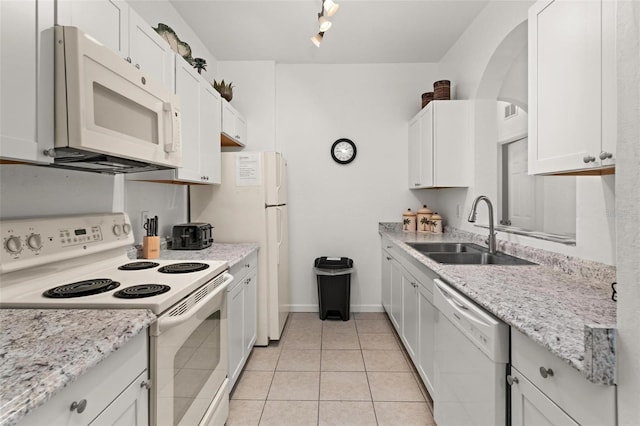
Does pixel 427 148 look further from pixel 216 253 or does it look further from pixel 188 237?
pixel 188 237

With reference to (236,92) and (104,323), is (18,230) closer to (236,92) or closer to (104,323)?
(104,323)

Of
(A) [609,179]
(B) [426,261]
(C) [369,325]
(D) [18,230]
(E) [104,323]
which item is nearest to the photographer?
(E) [104,323]

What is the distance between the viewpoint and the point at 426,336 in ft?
6.66

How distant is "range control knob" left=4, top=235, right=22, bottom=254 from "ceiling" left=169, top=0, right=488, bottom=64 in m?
2.23

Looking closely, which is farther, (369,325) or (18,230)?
(369,325)

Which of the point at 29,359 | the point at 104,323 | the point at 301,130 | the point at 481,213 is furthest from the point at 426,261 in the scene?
the point at 301,130

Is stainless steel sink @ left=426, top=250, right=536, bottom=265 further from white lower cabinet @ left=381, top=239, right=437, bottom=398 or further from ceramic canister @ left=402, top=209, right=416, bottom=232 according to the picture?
ceramic canister @ left=402, top=209, right=416, bottom=232

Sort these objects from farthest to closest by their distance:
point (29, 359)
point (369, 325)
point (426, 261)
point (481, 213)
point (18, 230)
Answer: point (369, 325) < point (481, 213) < point (426, 261) < point (18, 230) < point (29, 359)

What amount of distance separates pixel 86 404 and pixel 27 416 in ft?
0.53

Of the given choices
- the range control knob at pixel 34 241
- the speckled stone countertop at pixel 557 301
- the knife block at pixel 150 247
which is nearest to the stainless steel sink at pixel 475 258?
the speckled stone countertop at pixel 557 301

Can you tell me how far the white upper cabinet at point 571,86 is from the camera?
1085mm

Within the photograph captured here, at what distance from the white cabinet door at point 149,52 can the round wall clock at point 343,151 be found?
208 centimetres

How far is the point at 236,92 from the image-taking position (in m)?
3.67

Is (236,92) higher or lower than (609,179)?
higher
